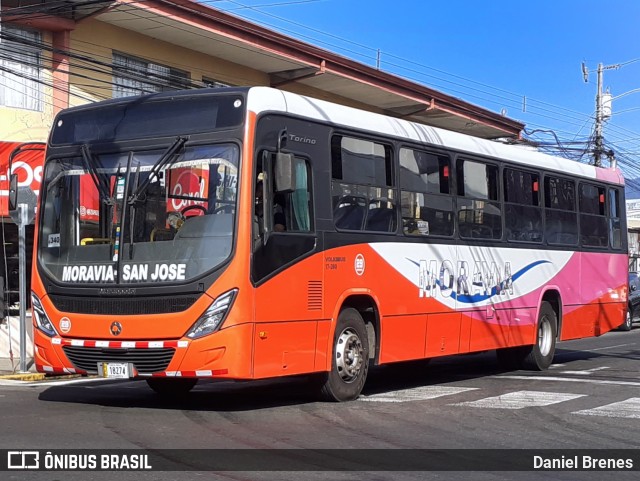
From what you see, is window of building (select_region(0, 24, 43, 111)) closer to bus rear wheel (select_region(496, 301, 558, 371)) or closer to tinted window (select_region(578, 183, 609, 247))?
bus rear wheel (select_region(496, 301, 558, 371))

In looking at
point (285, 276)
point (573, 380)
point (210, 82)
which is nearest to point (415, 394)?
point (285, 276)

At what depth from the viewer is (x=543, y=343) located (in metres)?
16.0

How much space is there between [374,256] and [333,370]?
1547 mm

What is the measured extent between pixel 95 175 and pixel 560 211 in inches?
352

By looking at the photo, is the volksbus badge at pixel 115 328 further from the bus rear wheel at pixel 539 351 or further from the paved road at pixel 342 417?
the bus rear wheel at pixel 539 351

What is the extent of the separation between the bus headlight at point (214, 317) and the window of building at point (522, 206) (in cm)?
647

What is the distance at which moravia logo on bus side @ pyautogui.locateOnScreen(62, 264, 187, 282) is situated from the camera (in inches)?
381

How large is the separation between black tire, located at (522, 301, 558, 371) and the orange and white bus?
2.97 metres

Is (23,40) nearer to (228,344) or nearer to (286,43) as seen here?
(286,43)

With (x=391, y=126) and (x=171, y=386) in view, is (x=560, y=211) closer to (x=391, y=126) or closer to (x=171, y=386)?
(x=391, y=126)

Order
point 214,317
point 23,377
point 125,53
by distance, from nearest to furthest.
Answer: point 214,317, point 23,377, point 125,53

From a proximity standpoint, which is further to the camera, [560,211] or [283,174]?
[560,211]

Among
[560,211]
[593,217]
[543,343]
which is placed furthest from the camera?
[593,217]

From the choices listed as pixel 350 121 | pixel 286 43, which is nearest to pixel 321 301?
pixel 350 121
